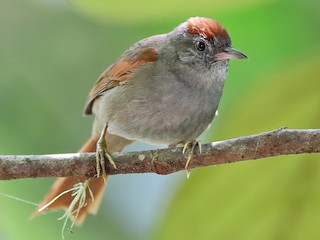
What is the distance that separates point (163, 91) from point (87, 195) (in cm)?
62

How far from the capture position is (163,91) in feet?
8.73

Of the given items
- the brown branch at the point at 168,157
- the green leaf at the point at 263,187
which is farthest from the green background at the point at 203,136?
the brown branch at the point at 168,157

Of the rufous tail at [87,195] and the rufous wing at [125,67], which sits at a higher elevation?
the rufous wing at [125,67]

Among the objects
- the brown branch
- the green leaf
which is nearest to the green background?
the green leaf

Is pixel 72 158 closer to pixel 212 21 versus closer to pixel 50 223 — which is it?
pixel 212 21

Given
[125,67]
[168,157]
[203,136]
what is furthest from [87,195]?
[168,157]

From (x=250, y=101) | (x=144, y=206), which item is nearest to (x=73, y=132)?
(x=144, y=206)

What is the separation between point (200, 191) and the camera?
6.88 ft

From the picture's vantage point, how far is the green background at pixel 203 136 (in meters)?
2.03

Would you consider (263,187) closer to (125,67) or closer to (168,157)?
(168,157)

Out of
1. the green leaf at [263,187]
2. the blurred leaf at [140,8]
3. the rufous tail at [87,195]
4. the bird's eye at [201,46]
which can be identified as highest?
the blurred leaf at [140,8]

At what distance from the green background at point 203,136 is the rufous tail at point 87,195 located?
156 mm

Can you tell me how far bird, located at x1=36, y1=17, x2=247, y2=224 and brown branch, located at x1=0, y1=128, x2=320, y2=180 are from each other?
504 millimetres

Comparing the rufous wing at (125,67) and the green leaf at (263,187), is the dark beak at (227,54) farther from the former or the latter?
the green leaf at (263,187)
